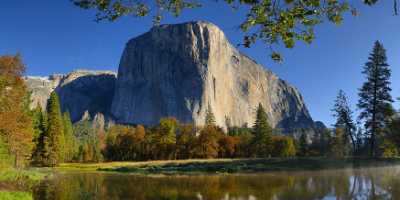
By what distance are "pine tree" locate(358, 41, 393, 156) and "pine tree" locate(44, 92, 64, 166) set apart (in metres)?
46.1

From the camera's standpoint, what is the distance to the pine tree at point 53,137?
62812 millimetres

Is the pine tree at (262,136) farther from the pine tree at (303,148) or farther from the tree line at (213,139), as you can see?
the pine tree at (303,148)

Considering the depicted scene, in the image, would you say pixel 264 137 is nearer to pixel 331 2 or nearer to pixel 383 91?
pixel 383 91

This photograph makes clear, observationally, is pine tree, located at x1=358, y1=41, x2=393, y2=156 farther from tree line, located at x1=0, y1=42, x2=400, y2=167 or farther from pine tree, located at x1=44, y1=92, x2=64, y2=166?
pine tree, located at x1=44, y1=92, x2=64, y2=166

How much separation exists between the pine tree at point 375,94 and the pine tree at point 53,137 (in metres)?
46.1

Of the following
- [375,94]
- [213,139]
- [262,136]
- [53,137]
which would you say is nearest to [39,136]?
[53,137]

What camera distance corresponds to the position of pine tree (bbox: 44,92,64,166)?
62.8m

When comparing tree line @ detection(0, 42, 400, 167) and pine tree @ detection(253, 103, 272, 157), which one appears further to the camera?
pine tree @ detection(253, 103, 272, 157)

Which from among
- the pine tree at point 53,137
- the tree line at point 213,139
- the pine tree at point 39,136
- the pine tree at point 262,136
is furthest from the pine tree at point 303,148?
the pine tree at point 39,136

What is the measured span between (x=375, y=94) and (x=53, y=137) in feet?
159

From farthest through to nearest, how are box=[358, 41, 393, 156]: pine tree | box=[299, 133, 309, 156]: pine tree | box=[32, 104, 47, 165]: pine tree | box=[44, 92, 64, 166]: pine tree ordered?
1. box=[299, 133, 309, 156]: pine tree
2. box=[32, 104, 47, 165]: pine tree
3. box=[44, 92, 64, 166]: pine tree
4. box=[358, 41, 393, 156]: pine tree

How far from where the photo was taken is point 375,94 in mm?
38688

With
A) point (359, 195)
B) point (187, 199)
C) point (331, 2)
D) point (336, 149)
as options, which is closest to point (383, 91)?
point (359, 195)

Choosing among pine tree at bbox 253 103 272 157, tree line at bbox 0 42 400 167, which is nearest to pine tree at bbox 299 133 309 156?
tree line at bbox 0 42 400 167
